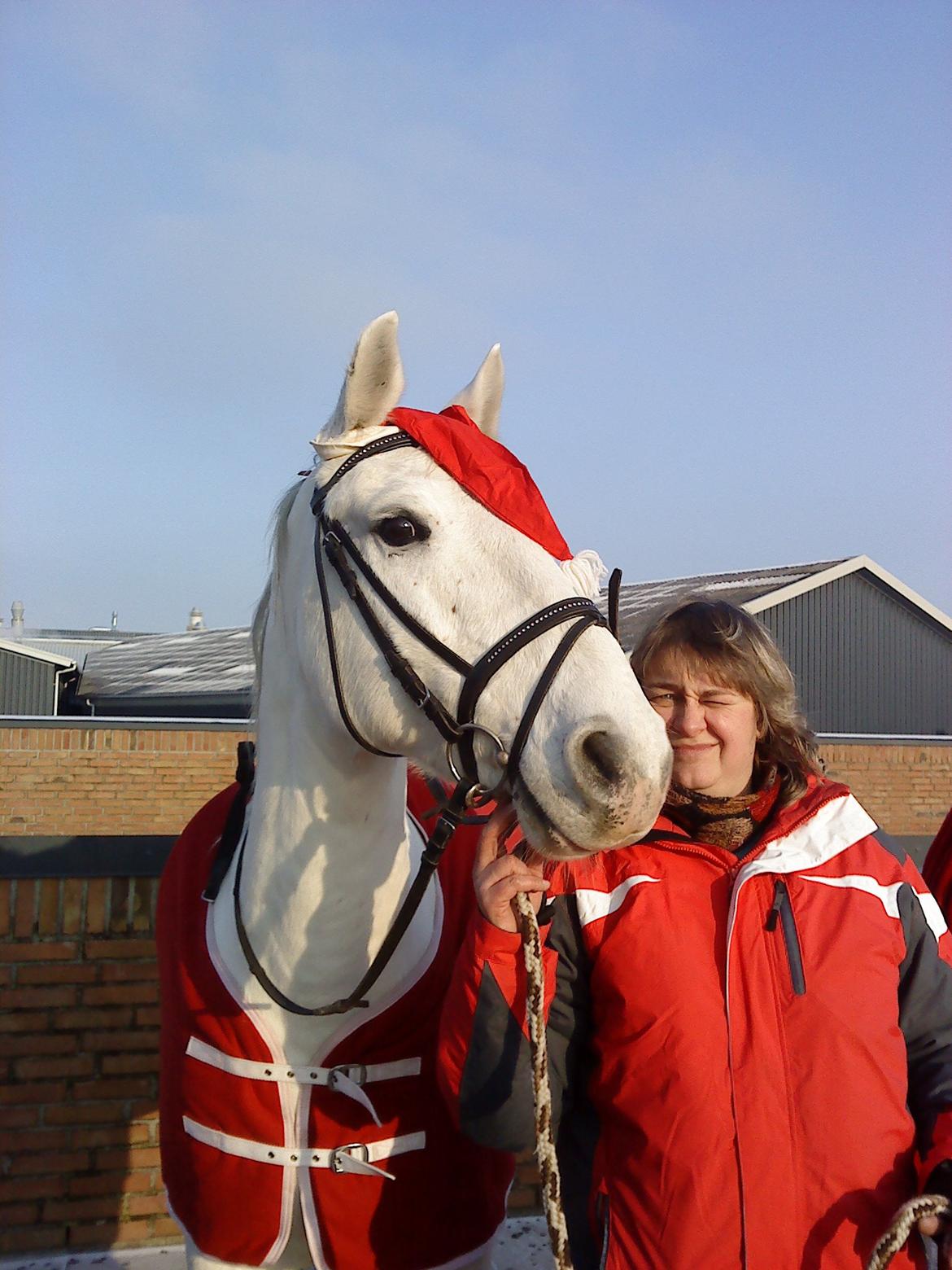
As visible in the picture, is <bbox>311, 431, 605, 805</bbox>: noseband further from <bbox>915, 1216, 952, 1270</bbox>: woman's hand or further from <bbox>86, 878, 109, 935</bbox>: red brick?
<bbox>86, 878, 109, 935</bbox>: red brick

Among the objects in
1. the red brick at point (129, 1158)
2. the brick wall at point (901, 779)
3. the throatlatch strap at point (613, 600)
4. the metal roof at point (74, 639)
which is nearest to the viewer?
the throatlatch strap at point (613, 600)

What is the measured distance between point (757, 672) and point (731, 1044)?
2.31ft

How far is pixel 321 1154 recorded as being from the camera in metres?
2.01

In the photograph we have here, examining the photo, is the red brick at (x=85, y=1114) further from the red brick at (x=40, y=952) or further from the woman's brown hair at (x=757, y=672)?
the woman's brown hair at (x=757, y=672)

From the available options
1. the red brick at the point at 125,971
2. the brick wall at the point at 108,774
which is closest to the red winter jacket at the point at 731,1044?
the red brick at the point at 125,971

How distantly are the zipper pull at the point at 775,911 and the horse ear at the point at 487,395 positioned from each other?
3.74 feet

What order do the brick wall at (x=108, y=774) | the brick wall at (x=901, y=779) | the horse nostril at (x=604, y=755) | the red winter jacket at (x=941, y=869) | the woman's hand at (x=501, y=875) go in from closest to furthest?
the horse nostril at (x=604, y=755) → the woman's hand at (x=501, y=875) → the red winter jacket at (x=941, y=869) → the brick wall at (x=108, y=774) → the brick wall at (x=901, y=779)

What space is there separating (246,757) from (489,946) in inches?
39.5

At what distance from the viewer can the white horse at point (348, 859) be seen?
1.75 meters

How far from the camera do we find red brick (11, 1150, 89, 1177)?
368 centimetres

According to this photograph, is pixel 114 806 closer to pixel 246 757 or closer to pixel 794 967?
pixel 246 757

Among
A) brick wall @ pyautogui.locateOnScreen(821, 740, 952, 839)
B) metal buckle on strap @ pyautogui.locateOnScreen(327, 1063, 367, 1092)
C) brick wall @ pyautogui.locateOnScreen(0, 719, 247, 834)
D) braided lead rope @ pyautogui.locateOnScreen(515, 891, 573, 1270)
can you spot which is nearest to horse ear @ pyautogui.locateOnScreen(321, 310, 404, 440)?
braided lead rope @ pyautogui.locateOnScreen(515, 891, 573, 1270)

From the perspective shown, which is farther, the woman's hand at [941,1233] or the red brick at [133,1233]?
the red brick at [133,1233]

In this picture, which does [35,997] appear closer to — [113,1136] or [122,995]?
[122,995]
